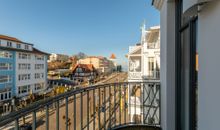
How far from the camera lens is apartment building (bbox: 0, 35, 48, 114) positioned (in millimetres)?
19422

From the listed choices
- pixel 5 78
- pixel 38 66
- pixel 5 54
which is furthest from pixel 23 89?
pixel 5 54

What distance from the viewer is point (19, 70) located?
21797 millimetres

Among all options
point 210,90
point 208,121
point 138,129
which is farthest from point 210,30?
point 138,129

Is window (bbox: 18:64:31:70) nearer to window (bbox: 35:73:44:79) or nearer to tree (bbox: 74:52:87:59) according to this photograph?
window (bbox: 35:73:44:79)

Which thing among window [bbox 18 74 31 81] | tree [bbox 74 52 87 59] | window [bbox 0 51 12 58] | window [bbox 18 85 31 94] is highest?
tree [bbox 74 52 87 59]

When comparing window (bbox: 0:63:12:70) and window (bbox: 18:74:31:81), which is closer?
window (bbox: 0:63:12:70)

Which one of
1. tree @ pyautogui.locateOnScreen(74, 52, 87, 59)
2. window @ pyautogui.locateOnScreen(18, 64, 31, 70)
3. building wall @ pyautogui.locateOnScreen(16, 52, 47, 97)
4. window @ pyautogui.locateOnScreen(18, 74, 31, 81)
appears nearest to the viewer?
building wall @ pyautogui.locateOnScreen(16, 52, 47, 97)

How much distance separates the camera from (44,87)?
89.7 ft

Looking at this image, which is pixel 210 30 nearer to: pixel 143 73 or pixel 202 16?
pixel 202 16

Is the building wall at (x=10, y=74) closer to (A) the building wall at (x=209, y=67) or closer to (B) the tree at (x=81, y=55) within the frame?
(A) the building wall at (x=209, y=67)

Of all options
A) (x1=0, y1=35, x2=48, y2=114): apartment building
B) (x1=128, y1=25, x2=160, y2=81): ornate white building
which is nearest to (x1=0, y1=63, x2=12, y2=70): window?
(x1=0, y1=35, x2=48, y2=114): apartment building

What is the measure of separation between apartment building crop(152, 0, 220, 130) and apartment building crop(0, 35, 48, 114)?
61.8 ft

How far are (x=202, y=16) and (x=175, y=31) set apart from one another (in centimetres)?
126

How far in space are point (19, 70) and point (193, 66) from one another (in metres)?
24.2
